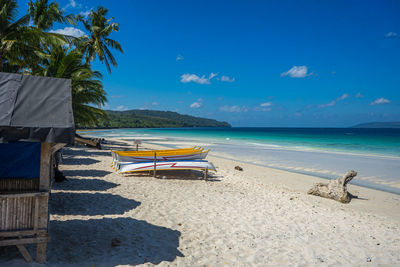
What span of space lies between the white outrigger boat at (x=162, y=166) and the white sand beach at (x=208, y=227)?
1.11m

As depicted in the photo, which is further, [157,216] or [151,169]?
[151,169]

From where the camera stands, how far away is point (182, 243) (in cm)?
430

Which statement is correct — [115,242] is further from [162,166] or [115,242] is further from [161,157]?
[161,157]

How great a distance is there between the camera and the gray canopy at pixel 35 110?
2732mm

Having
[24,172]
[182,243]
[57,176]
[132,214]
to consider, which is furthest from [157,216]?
[57,176]

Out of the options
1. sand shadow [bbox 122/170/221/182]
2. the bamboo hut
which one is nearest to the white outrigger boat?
sand shadow [bbox 122/170/221/182]

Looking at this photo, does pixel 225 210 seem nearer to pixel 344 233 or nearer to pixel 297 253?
pixel 297 253

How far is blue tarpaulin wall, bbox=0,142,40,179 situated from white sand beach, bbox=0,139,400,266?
115cm

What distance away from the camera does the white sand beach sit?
3.84 m

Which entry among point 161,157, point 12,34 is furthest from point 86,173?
point 12,34

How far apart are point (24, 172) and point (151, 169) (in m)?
5.92

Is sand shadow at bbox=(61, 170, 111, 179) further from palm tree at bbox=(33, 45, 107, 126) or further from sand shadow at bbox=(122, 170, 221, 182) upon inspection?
palm tree at bbox=(33, 45, 107, 126)

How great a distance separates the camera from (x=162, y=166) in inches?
390

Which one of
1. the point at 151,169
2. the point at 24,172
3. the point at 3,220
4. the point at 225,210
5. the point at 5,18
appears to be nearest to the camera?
the point at 3,220
